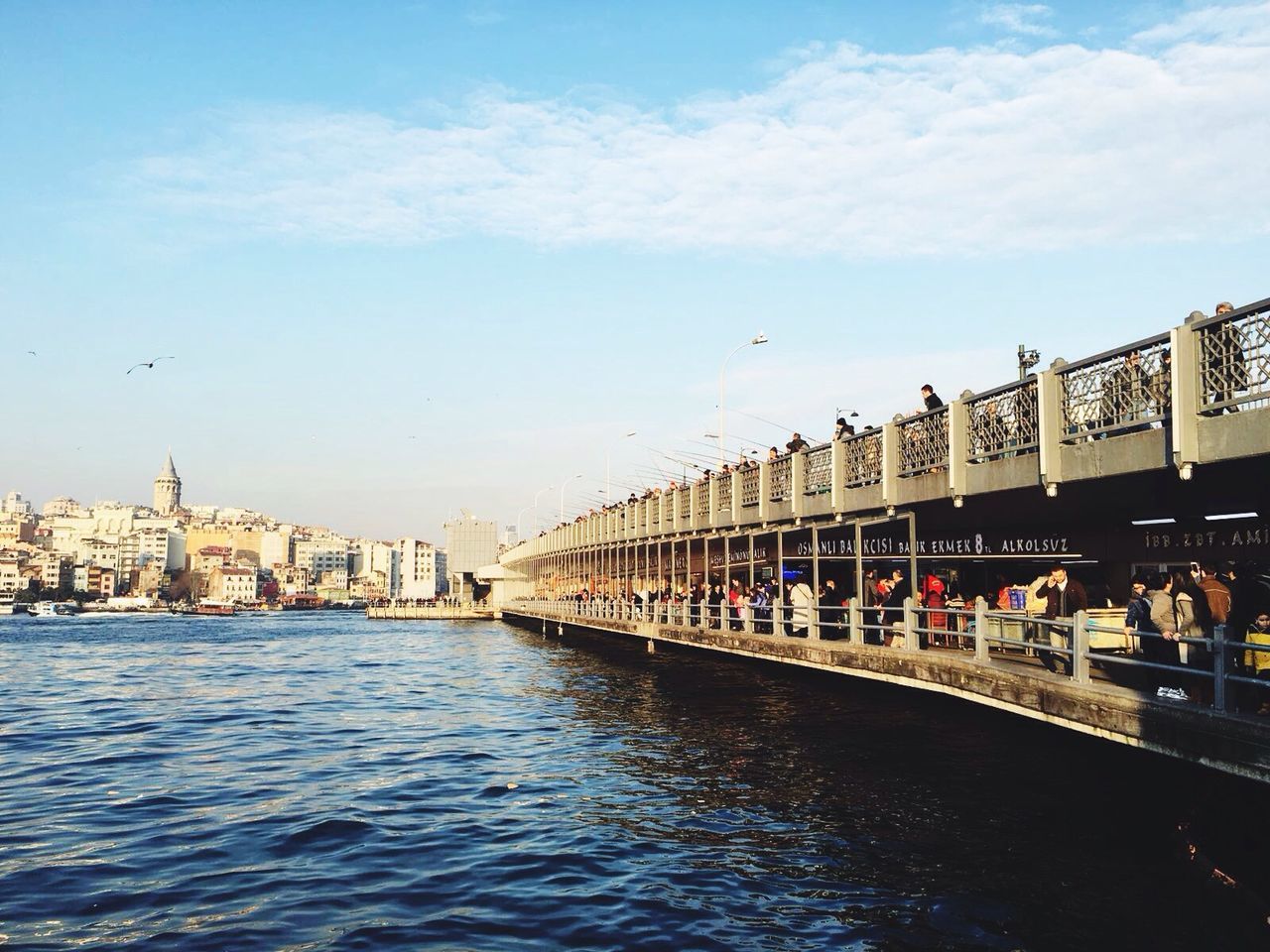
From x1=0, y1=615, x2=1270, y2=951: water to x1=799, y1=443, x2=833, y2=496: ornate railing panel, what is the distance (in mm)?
4484

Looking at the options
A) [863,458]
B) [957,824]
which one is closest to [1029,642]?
[957,824]

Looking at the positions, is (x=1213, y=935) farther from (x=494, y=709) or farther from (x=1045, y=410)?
(x=494, y=709)

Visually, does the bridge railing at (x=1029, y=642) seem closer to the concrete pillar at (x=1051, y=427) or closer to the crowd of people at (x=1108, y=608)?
the crowd of people at (x=1108, y=608)

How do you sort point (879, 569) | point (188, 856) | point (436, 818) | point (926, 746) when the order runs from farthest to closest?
point (879, 569), point (926, 746), point (436, 818), point (188, 856)

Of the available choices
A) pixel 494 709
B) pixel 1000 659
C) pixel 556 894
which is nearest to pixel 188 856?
pixel 556 894

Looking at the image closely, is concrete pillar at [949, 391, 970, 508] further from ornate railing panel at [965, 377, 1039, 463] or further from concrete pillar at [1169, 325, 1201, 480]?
concrete pillar at [1169, 325, 1201, 480]

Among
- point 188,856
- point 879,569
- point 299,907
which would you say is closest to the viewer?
point 299,907

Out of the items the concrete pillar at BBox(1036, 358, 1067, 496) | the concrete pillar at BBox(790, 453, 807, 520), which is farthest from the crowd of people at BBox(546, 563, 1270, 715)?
the concrete pillar at BBox(790, 453, 807, 520)

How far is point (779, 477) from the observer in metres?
27.7

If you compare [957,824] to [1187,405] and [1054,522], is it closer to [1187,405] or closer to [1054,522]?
[1187,405]

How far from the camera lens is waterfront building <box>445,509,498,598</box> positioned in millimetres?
138750

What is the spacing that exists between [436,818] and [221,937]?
16.3 ft

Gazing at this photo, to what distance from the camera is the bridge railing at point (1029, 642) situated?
34.1 ft

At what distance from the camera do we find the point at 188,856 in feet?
38.6
